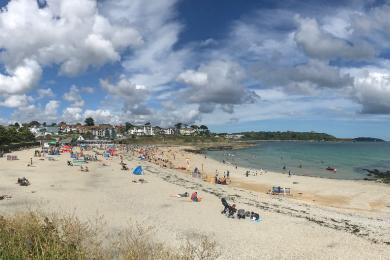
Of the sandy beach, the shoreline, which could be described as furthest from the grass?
the shoreline

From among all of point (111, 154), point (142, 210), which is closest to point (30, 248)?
point (142, 210)

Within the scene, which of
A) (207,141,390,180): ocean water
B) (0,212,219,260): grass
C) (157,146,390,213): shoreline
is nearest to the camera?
(0,212,219,260): grass

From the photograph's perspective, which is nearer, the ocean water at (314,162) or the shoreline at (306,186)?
the shoreline at (306,186)

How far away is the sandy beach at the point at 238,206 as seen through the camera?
1900cm

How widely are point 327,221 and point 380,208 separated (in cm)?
1089

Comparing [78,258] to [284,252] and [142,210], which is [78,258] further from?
[142,210]

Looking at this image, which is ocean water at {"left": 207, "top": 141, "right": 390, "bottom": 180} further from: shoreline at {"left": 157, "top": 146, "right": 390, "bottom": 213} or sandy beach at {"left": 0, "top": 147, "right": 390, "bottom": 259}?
sandy beach at {"left": 0, "top": 147, "right": 390, "bottom": 259}

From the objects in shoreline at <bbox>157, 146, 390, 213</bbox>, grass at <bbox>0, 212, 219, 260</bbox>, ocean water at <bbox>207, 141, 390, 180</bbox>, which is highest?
grass at <bbox>0, 212, 219, 260</bbox>

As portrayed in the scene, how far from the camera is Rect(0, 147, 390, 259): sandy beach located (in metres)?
19.0

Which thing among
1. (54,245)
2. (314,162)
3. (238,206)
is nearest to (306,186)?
(238,206)

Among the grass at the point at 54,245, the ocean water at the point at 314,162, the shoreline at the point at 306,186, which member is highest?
the grass at the point at 54,245

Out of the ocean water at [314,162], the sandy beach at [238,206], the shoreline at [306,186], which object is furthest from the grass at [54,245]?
the ocean water at [314,162]

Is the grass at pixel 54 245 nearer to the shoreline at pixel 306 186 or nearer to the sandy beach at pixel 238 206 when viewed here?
the sandy beach at pixel 238 206

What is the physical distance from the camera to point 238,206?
2870 cm
